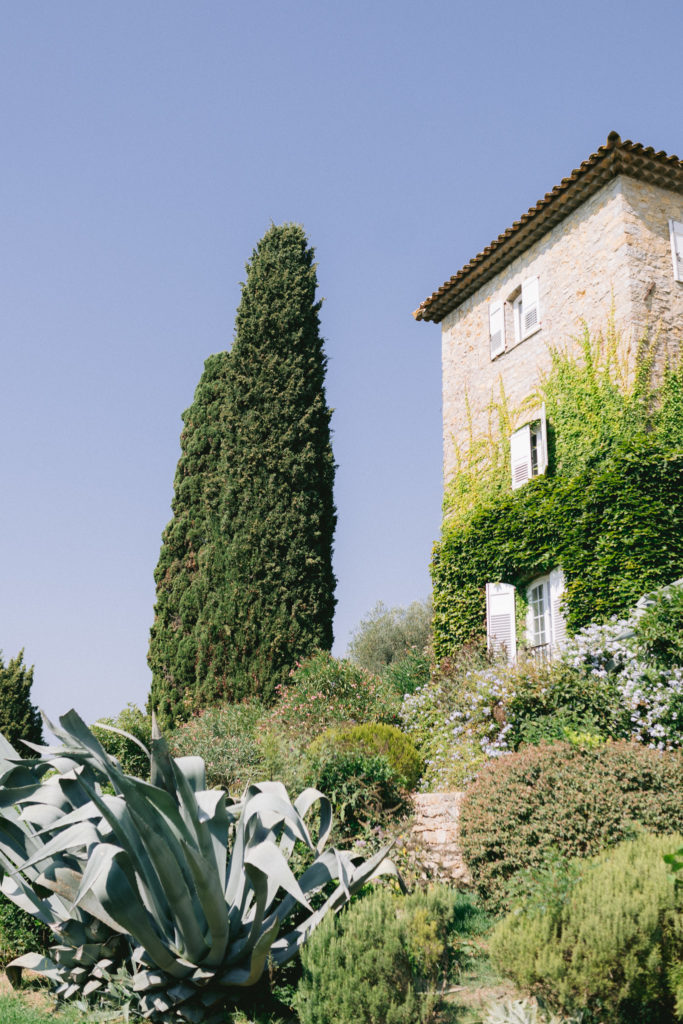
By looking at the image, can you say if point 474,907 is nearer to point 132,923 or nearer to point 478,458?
point 132,923

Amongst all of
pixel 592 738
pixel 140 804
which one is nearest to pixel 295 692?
pixel 592 738

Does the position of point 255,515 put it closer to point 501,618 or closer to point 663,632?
point 501,618

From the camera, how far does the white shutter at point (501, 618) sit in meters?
14.4

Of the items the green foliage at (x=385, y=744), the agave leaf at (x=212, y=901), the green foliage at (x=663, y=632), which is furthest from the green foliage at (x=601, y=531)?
the agave leaf at (x=212, y=901)

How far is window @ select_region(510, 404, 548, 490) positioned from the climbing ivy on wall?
152 millimetres

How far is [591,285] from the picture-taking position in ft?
46.6

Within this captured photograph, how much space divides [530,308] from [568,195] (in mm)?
2079

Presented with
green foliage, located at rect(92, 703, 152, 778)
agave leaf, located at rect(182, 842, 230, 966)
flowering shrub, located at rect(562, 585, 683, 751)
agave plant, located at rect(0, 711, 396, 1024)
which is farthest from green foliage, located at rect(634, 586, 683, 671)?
green foliage, located at rect(92, 703, 152, 778)

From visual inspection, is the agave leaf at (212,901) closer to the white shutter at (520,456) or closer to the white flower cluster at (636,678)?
the white flower cluster at (636,678)

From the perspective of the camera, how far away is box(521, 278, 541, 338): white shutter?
1546cm

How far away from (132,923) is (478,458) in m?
13.0

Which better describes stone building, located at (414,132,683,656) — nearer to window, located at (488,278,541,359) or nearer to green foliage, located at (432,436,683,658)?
window, located at (488,278,541,359)

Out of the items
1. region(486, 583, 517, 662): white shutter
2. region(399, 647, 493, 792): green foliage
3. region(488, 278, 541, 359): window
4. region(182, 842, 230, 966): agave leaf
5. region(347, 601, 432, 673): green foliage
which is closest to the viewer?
region(182, 842, 230, 966): agave leaf

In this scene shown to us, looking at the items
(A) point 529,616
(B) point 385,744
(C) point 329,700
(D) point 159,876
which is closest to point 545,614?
(A) point 529,616
